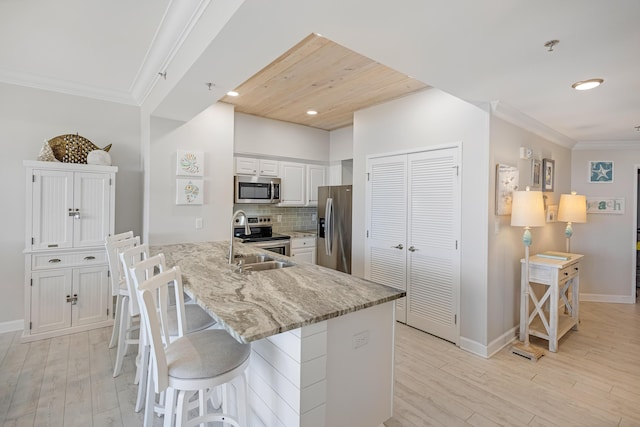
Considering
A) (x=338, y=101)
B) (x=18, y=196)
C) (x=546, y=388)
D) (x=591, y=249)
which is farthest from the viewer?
(x=591, y=249)

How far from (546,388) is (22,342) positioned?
15.4 ft

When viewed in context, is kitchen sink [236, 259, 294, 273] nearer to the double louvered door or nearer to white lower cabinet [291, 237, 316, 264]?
the double louvered door

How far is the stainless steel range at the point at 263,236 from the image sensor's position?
4.34m

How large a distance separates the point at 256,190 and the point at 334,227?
→ 1246mm

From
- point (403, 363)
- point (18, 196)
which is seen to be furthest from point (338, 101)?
point (18, 196)

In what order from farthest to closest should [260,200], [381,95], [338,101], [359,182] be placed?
[260,200] → [359,182] → [338,101] → [381,95]

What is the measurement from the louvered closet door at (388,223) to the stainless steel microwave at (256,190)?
4.89 feet

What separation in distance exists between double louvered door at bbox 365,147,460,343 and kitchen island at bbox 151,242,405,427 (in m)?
1.49

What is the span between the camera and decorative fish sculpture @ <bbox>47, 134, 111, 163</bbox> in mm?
3225

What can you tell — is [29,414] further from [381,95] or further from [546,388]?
[381,95]

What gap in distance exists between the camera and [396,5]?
1465 millimetres

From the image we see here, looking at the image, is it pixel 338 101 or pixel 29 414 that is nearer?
pixel 29 414

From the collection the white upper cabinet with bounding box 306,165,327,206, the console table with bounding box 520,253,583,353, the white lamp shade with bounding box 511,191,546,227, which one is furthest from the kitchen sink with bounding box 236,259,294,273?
the white upper cabinet with bounding box 306,165,327,206

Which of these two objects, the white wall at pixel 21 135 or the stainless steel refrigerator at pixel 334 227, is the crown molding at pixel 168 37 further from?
the stainless steel refrigerator at pixel 334 227
